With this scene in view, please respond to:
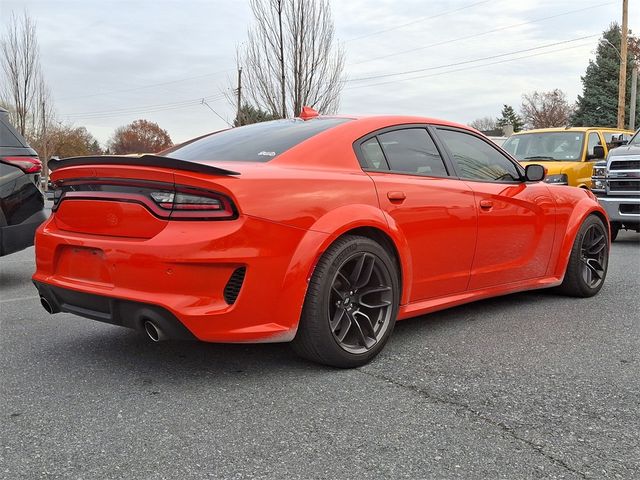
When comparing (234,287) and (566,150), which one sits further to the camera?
(566,150)

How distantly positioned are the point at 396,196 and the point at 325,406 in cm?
137

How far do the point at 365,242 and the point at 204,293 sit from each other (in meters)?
0.95

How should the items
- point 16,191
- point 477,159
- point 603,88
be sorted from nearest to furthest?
point 477,159 → point 16,191 → point 603,88

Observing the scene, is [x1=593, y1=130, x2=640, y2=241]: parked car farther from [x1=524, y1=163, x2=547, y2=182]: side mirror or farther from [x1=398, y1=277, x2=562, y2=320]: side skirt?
[x1=524, y1=163, x2=547, y2=182]: side mirror

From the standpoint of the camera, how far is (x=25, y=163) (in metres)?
6.16

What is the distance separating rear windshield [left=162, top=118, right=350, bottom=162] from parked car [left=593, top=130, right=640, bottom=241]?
255 inches

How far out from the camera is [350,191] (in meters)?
3.46

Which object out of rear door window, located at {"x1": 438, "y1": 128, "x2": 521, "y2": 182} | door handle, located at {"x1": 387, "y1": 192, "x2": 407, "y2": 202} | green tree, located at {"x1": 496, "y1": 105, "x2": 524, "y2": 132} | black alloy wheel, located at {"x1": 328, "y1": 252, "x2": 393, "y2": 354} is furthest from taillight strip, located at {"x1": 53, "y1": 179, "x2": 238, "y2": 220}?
green tree, located at {"x1": 496, "y1": 105, "x2": 524, "y2": 132}

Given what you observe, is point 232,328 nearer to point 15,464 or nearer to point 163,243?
point 163,243

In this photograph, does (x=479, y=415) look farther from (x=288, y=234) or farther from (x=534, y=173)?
(x=534, y=173)

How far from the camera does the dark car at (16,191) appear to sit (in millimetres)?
5992

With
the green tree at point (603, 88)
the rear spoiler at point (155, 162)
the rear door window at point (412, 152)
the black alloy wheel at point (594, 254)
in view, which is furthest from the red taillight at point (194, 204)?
the green tree at point (603, 88)

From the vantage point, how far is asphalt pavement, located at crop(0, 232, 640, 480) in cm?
233

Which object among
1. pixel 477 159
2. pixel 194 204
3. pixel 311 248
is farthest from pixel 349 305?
pixel 477 159
